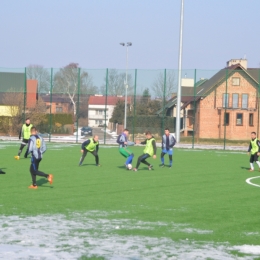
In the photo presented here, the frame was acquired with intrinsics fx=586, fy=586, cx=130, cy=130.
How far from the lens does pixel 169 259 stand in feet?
27.1

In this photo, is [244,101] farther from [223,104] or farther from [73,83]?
[73,83]

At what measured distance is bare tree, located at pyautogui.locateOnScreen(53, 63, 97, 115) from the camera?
42156mm

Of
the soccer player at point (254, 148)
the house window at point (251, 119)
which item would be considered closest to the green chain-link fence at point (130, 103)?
the house window at point (251, 119)

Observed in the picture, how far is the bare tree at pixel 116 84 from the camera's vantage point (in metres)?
42.1

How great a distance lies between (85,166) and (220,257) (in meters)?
15.2

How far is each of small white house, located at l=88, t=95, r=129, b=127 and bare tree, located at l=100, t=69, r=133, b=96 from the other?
436mm

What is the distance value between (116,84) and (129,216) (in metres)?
31.3

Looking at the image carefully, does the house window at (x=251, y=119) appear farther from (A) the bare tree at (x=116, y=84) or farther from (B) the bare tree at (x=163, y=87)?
(A) the bare tree at (x=116, y=84)

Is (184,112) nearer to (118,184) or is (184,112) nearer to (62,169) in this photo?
(62,169)

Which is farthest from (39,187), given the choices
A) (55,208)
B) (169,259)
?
(169,259)

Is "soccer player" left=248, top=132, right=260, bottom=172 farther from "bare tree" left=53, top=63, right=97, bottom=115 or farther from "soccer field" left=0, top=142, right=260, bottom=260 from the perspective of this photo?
"bare tree" left=53, top=63, right=97, bottom=115

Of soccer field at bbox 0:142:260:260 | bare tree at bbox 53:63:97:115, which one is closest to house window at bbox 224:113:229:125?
bare tree at bbox 53:63:97:115

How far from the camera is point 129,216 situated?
1174 cm

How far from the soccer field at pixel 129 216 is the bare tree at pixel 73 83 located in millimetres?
21289
